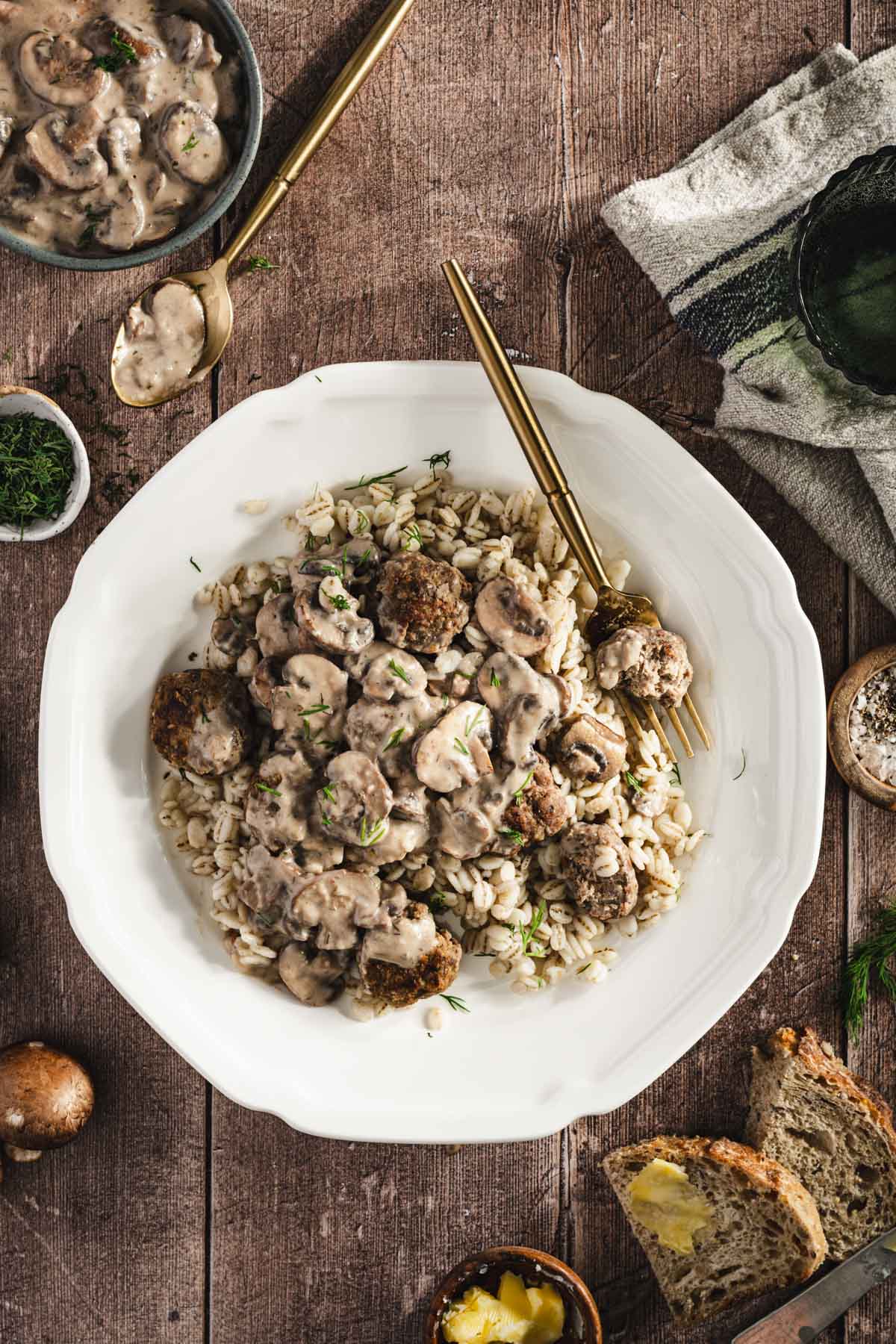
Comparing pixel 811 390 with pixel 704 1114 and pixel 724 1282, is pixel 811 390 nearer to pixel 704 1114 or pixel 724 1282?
pixel 704 1114

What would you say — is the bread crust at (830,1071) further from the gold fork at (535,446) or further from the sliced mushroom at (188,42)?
the sliced mushroom at (188,42)

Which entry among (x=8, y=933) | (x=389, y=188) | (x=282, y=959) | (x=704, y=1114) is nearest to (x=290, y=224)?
(x=389, y=188)

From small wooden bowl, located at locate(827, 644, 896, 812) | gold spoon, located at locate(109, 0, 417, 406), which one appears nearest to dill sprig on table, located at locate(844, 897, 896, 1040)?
small wooden bowl, located at locate(827, 644, 896, 812)

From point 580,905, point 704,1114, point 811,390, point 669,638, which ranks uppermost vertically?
point 811,390

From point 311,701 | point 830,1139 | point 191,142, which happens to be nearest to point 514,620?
point 311,701

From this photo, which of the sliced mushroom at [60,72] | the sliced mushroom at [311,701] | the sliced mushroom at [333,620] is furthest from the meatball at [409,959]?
the sliced mushroom at [60,72]

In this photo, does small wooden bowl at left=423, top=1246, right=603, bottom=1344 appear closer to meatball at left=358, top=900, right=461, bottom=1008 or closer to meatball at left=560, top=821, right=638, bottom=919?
meatball at left=358, top=900, right=461, bottom=1008
